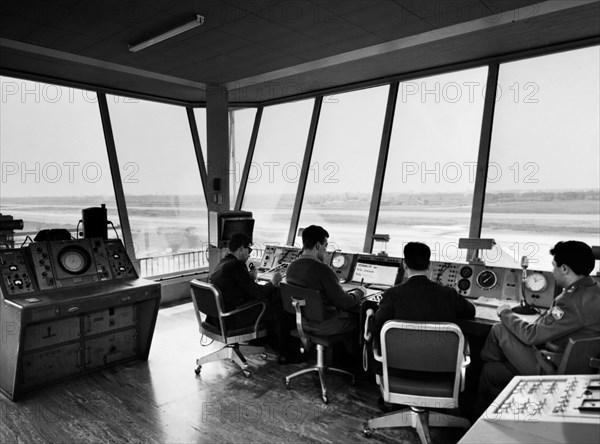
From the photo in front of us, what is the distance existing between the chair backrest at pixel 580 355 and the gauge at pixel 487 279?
1.17 m

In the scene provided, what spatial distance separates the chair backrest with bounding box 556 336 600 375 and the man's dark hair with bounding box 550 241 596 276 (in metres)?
0.44

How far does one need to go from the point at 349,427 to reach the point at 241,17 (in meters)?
3.21

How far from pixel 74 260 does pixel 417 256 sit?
9.14 feet

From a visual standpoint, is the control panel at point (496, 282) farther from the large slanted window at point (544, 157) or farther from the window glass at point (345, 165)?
the window glass at point (345, 165)

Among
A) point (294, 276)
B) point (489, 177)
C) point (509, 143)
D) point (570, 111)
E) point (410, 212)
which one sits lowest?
point (294, 276)

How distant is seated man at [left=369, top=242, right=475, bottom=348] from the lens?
2309mm

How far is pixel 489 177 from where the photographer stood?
432 centimetres

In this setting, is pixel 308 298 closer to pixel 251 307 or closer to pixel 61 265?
pixel 251 307

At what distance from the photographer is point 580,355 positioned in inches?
77.5

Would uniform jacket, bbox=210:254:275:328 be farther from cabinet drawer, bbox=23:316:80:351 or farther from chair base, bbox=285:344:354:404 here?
cabinet drawer, bbox=23:316:80:351

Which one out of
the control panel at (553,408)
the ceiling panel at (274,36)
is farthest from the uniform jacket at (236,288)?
the control panel at (553,408)

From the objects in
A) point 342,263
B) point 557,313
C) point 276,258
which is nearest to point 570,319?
point 557,313

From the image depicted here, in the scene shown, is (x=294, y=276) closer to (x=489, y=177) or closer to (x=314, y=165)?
(x=489, y=177)

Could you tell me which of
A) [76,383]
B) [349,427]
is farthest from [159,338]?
[349,427]
